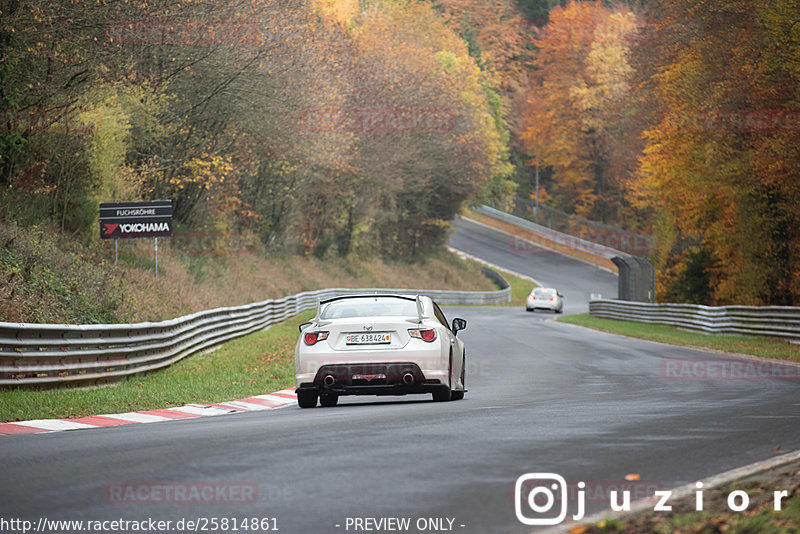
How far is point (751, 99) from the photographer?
3319 centimetres

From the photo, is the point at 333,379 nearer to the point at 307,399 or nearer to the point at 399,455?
the point at 307,399

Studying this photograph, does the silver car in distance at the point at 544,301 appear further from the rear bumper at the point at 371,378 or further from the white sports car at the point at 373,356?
the rear bumper at the point at 371,378

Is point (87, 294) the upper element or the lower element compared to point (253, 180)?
lower

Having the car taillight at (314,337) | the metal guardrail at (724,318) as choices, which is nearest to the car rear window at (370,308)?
the car taillight at (314,337)

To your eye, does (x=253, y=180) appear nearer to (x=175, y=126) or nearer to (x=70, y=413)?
(x=175, y=126)

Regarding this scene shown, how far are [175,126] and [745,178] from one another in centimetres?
1867

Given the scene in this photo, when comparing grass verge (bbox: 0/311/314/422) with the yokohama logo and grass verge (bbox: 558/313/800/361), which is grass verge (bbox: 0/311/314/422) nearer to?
the yokohama logo

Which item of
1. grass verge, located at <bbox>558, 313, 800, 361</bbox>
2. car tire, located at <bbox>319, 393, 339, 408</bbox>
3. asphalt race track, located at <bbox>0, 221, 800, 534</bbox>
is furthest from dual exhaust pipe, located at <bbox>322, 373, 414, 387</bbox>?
grass verge, located at <bbox>558, 313, 800, 361</bbox>

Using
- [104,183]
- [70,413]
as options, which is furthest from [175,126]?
[70,413]

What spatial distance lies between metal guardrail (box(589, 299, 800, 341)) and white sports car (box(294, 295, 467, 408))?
19.4 m

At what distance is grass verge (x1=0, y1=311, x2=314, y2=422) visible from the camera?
14.0m

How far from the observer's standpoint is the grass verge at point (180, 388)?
1405 cm

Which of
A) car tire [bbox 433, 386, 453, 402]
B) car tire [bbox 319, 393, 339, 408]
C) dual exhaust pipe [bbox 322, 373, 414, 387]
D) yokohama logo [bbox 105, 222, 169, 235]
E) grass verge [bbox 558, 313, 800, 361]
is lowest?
grass verge [bbox 558, 313, 800, 361]

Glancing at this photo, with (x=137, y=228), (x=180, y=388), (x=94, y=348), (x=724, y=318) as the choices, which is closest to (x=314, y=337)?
(x=180, y=388)
